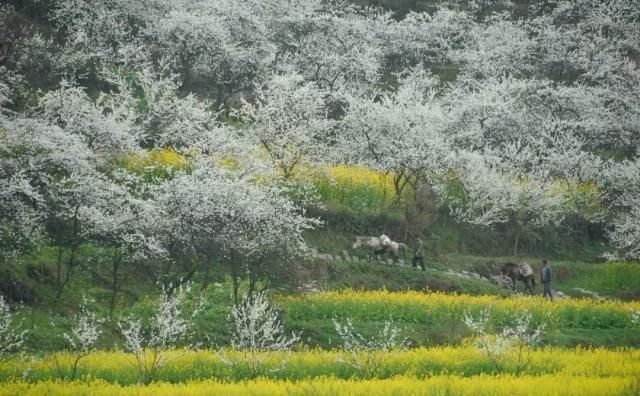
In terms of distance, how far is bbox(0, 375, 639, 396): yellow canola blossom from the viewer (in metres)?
14.1

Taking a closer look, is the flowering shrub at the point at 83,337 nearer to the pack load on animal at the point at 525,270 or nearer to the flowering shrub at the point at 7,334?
the flowering shrub at the point at 7,334

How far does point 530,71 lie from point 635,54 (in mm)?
11836

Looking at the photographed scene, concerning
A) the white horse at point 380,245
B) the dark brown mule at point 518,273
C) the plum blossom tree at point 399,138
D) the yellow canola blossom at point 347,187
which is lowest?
the dark brown mule at point 518,273

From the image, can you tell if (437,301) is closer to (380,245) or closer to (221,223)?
(380,245)

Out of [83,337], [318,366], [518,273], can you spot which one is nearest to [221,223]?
[318,366]

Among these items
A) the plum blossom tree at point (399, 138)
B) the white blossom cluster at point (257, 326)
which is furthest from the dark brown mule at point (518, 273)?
the white blossom cluster at point (257, 326)

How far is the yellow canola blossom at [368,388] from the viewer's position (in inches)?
555

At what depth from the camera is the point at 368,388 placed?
14.8 m

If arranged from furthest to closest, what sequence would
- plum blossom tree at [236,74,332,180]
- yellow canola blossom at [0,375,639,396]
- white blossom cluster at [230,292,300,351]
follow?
plum blossom tree at [236,74,332,180], white blossom cluster at [230,292,300,351], yellow canola blossom at [0,375,639,396]

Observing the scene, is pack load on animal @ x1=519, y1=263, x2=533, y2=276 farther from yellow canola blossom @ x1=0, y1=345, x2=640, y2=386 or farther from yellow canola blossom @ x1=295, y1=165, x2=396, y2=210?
yellow canola blossom @ x1=0, y1=345, x2=640, y2=386

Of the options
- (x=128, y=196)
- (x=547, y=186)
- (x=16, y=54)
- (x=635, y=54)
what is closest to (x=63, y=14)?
(x=16, y=54)

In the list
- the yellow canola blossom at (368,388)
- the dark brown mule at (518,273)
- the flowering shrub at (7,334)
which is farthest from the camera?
the dark brown mule at (518,273)

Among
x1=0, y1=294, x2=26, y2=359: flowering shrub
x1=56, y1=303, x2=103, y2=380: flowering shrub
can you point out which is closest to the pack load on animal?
x1=56, y1=303, x2=103, y2=380: flowering shrub

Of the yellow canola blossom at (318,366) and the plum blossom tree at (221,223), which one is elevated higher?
the plum blossom tree at (221,223)
